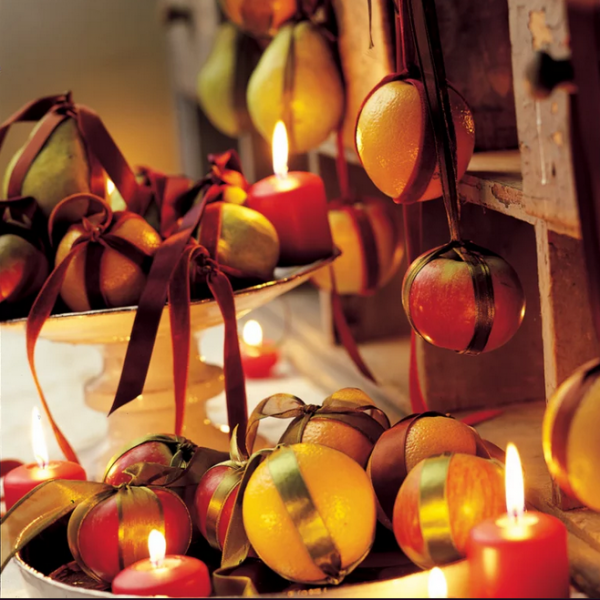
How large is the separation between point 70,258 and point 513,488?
38 cm

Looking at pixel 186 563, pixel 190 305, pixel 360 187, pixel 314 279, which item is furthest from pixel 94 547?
pixel 360 187

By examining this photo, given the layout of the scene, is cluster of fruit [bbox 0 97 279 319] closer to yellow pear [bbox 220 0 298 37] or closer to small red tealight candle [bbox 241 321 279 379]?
yellow pear [bbox 220 0 298 37]

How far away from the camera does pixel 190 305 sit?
72 centimetres

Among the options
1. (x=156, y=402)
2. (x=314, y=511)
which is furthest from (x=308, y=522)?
(x=156, y=402)

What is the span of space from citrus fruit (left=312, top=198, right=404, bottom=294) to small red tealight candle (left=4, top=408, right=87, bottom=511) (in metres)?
0.35

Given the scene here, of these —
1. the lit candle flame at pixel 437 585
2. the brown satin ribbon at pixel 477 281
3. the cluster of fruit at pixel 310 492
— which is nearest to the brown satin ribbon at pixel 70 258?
the cluster of fruit at pixel 310 492

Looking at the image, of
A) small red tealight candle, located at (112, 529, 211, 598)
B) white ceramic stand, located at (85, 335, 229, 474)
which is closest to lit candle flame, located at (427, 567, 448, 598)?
small red tealight candle, located at (112, 529, 211, 598)

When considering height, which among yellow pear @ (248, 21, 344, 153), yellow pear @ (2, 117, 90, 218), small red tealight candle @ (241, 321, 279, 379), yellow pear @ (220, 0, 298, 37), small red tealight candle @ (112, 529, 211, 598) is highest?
yellow pear @ (220, 0, 298, 37)

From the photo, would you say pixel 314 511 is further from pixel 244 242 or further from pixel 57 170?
pixel 57 170

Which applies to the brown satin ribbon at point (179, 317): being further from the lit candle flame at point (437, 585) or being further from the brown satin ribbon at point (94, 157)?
the lit candle flame at point (437, 585)

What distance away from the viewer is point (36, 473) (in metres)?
0.69

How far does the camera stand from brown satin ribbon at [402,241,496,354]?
22.2 inches

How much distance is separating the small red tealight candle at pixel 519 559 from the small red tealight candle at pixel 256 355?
67cm

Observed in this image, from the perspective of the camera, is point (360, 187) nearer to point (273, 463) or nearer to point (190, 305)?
point (190, 305)
